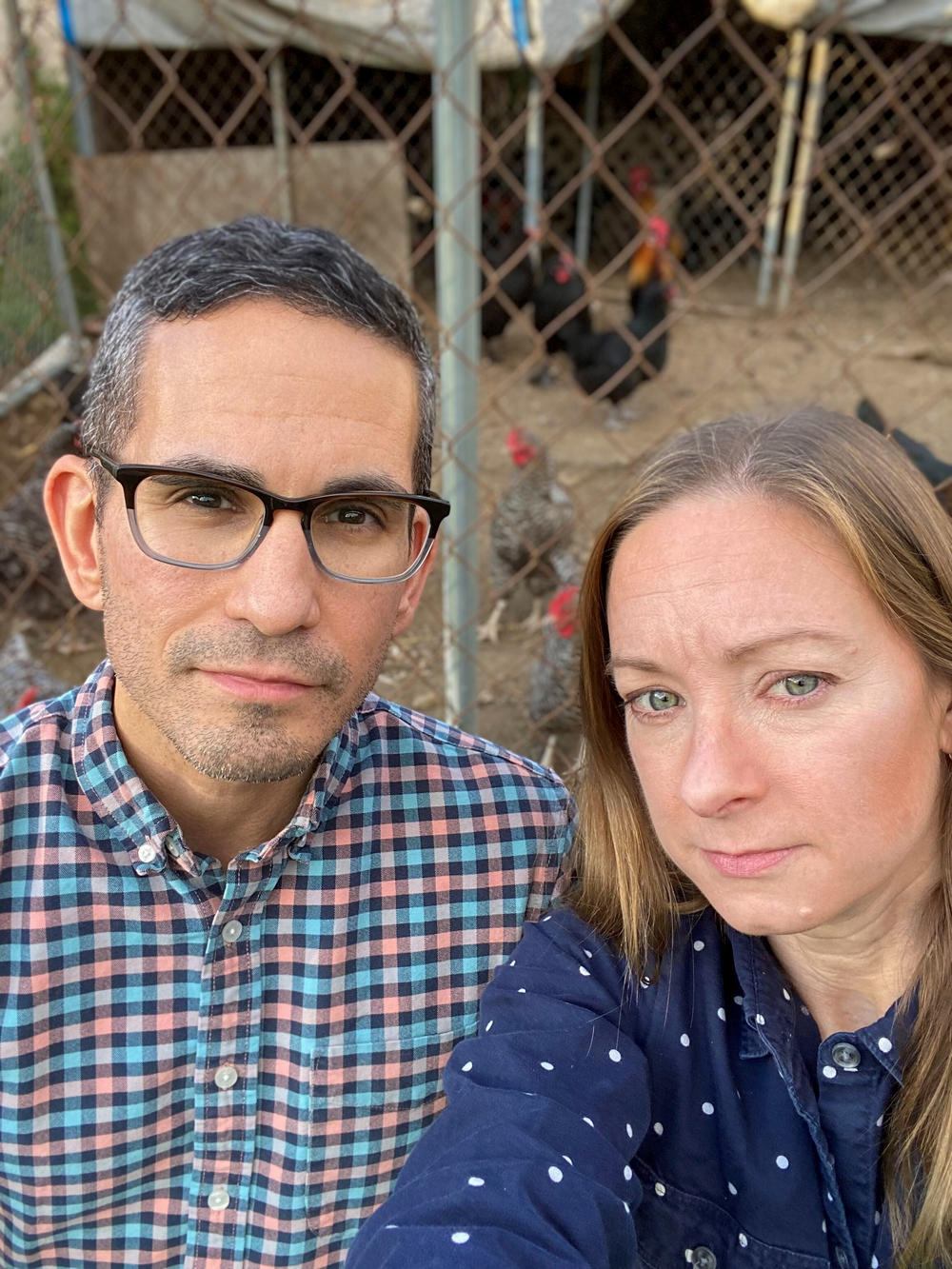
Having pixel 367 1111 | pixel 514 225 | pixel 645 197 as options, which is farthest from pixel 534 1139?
pixel 645 197

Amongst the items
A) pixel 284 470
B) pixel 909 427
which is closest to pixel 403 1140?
pixel 284 470

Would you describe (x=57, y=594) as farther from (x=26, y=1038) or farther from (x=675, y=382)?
(x=675, y=382)

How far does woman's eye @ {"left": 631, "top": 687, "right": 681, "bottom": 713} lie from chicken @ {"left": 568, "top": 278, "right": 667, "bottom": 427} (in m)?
6.28

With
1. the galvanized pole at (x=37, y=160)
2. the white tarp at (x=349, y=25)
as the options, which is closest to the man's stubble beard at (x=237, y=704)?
the galvanized pole at (x=37, y=160)

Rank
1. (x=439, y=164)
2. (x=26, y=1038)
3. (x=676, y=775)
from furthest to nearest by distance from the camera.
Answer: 1. (x=439, y=164)
2. (x=26, y=1038)
3. (x=676, y=775)

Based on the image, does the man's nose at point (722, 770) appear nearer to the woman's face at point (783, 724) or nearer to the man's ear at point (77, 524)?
the woman's face at point (783, 724)

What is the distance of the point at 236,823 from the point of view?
137 centimetres

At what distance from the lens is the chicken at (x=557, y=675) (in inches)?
148

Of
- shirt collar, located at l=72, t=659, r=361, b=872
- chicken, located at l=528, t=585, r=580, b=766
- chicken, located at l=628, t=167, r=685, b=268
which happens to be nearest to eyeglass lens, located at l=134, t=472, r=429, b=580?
shirt collar, located at l=72, t=659, r=361, b=872

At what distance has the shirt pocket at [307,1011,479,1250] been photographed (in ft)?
4.41

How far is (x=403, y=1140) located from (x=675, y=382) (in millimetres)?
7824

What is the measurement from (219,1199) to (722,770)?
886 mm

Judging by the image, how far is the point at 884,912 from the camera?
3.92 feet

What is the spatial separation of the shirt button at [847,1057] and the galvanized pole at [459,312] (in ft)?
4.73
